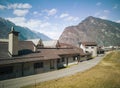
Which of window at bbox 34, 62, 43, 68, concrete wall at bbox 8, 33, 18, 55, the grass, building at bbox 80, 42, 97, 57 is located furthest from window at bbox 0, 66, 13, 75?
building at bbox 80, 42, 97, 57

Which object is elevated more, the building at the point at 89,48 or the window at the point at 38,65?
the building at the point at 89,48

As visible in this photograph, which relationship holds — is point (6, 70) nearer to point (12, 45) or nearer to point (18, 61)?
point (18, 61)

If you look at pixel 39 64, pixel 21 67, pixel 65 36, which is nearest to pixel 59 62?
pixel 39 64

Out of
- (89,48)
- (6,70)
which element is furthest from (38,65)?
(89,48)

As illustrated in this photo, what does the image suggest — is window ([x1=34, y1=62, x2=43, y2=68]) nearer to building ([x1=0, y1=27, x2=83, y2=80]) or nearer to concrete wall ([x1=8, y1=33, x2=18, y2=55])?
building ([x1=0, y1=27, x2=83, y2=80])

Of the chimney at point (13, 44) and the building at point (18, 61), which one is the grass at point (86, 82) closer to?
the building at point (18, 61)

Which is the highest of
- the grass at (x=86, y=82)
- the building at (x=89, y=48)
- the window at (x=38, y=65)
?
the building at (x=89, y=48)

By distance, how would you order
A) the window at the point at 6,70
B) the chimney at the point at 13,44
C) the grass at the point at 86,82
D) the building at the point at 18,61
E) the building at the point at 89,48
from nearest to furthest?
the grass at the point at 86,82 → the window at the point at 6,70 → the building at the point at 18,61 → the chimney at the point at 13,44 → the building at the point at 89,48

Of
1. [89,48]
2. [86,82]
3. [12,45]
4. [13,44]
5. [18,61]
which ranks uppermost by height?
[13,44]

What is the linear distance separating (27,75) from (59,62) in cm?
1333

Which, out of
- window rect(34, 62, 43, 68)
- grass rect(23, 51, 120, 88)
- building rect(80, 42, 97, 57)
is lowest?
grass rect(23, 51, 120, 88)

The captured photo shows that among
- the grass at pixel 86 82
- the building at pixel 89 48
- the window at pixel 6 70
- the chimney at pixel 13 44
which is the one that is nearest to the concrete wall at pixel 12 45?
the chimney at pixel 13 44

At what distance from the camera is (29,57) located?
85.0ft

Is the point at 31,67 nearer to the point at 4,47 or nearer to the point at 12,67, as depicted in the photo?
the point at 12,67
